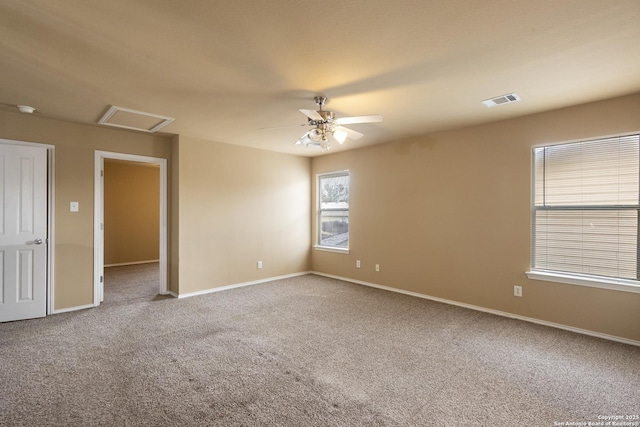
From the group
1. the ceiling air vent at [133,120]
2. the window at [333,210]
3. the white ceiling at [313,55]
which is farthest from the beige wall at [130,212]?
the window at [333,210]

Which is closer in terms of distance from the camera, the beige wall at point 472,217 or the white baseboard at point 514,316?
the white baseboard at point 514,316

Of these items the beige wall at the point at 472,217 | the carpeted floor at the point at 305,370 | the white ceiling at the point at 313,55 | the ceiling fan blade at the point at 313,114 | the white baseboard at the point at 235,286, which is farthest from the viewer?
the white baseboard at the point at 235,286

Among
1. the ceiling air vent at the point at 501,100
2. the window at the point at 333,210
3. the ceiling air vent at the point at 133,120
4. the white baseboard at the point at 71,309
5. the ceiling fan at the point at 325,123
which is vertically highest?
the ceiling air vent at the point at 501,100

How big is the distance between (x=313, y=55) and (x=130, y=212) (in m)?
7.03

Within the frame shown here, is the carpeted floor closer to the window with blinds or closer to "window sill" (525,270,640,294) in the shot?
"window sill" (525,270,640,294)

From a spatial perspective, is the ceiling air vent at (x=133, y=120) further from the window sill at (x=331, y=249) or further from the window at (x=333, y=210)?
the window sill at (x=331, y=249)

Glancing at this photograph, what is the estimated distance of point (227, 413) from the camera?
199 cm

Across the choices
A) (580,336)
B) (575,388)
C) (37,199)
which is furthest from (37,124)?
(580,336)

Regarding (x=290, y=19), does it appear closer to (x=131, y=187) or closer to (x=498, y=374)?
(x=498, y=374)

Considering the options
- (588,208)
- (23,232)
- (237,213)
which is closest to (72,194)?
(23,232)

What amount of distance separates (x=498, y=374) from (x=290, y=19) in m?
3.05

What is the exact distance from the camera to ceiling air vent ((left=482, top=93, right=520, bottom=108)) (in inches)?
122

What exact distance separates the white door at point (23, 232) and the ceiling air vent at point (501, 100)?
209 inches

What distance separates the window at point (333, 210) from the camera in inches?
233
